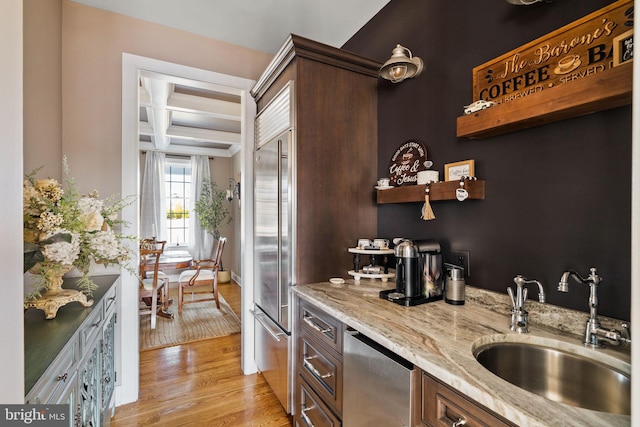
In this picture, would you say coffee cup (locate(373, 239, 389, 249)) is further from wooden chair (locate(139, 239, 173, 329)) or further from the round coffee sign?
wooden chair (locate(139, 239, 173, 329))

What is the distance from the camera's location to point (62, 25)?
2.11 metres

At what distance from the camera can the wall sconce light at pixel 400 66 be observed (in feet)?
5.67

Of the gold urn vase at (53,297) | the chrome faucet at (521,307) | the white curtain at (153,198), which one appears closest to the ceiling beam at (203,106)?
the white curtain at (153,198)

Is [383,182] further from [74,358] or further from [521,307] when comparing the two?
[74,358]

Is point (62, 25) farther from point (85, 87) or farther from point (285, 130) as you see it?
point (285, 130)

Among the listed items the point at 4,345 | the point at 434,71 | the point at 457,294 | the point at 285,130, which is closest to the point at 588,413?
the point at 457,294

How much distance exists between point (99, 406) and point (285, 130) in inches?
73.0

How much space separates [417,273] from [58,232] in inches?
64.4

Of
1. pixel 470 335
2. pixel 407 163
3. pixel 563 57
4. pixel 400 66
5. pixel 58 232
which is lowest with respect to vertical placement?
pixel 470 335

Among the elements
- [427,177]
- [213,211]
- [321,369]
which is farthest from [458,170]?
[213,211]

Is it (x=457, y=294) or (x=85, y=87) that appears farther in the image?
(x=85, y=87)

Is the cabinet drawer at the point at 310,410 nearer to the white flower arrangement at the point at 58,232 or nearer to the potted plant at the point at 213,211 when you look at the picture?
the white flower arrangement at the point at 58,232

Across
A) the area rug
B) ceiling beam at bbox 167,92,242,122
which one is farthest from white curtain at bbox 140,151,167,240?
ceiling beam at bbox 167,92,242,122

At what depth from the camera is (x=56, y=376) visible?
100 cm
